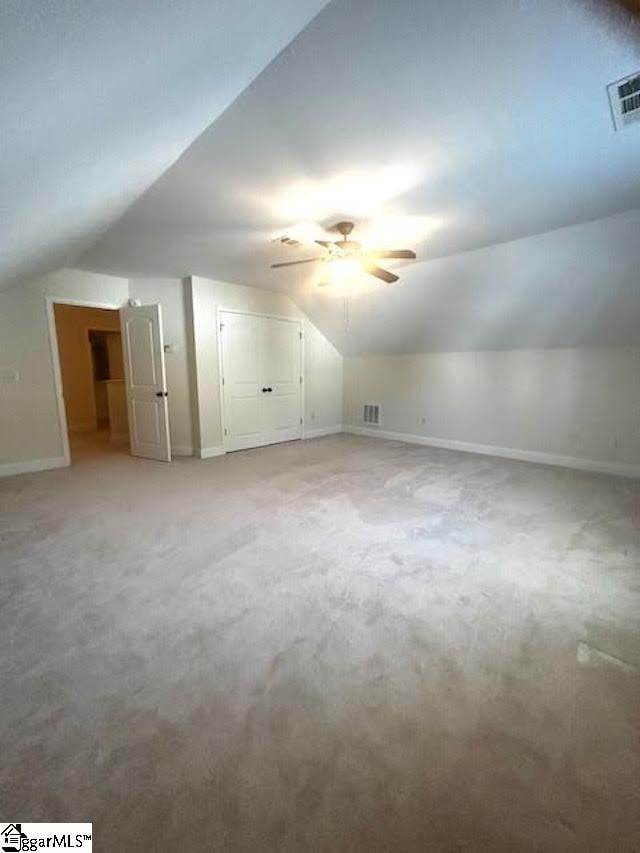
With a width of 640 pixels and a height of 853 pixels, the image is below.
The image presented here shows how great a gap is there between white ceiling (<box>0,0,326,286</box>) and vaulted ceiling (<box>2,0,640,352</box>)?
0.04 ft

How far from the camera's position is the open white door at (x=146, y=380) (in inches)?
180

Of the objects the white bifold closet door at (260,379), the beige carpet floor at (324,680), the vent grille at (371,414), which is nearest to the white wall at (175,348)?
the white bifold closet door at (260,379)

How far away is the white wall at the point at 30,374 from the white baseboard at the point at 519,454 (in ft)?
15.0

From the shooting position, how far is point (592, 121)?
6.11 ft

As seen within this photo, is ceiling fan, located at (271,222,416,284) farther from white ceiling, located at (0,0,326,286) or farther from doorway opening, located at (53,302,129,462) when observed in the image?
doorway opening, located at (53,302,129,462)

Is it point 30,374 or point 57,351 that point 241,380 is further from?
point 30,374

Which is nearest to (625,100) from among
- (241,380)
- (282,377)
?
(241,380)

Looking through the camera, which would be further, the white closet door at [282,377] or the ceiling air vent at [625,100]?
the white closet door at [282,377]

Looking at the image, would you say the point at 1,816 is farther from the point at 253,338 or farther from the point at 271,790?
the point at 253,338

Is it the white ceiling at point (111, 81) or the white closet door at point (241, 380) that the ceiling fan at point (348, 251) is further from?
the white closet door at point (241, 380)

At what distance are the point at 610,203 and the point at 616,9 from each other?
6.28ft

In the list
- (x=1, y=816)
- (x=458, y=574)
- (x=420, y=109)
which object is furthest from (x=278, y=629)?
(x=420, y=109)

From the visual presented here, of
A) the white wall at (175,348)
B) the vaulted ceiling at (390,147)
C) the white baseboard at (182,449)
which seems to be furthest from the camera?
the white baseboard at (182,449)

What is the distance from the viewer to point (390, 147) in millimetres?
2049
